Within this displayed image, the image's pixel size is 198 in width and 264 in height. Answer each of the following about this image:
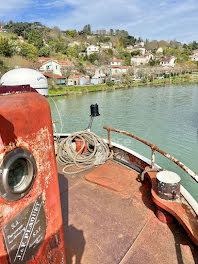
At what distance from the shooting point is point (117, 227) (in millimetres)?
2506

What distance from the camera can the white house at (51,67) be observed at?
49281 millimetres

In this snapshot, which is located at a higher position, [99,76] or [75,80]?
[99,76]

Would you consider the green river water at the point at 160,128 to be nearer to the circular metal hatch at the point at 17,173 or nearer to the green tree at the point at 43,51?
the circular metal hatch at the point at 17,173

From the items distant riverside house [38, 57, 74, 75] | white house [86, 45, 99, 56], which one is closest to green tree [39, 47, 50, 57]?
distant riverside house [38, 57, 74, 75]

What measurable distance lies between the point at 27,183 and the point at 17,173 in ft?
0.32

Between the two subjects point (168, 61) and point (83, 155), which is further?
point (168, 61)

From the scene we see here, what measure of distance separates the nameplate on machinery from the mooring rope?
8.70 ft

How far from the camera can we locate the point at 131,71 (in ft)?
194

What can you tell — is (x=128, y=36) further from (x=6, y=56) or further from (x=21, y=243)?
(x=21, y=243)

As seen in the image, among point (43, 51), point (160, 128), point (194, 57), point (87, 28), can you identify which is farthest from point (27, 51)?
point (194, 57)

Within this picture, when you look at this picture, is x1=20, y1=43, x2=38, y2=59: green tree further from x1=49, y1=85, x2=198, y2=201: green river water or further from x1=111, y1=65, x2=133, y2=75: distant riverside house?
x1=49, y1=85, x2=198, y2=201: green river water

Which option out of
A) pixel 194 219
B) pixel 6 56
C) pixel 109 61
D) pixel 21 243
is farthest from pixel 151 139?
pixel 109 61

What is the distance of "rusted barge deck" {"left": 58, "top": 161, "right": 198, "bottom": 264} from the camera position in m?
2.14

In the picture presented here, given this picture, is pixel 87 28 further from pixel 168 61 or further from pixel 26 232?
pixel 26 232
